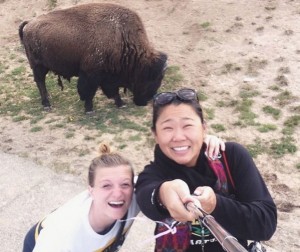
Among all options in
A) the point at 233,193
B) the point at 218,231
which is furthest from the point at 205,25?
the point at 218,231

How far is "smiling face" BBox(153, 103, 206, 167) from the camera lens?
1.96 metres

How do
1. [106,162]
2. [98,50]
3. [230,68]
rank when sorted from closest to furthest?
[106,162], [98,50], [230,68]

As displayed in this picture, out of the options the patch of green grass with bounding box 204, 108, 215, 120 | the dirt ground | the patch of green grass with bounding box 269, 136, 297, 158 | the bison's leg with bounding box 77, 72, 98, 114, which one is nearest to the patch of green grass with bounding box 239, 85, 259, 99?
the dirt ground

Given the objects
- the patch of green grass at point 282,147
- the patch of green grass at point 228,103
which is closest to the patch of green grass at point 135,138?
the patch of green grass at point 228,103

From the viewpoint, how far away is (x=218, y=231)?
1396 millimetres

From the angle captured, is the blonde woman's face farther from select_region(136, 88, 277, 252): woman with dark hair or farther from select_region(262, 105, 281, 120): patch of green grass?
select_region(262, 105, 281, 120): patch of green grass

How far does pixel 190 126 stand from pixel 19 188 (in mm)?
3915

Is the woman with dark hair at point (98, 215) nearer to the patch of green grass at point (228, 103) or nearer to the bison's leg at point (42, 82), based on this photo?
the patch of green grass at point (228, 103)

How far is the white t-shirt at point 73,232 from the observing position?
7.38 feet

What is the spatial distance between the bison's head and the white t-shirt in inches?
211

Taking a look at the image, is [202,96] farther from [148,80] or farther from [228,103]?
[148,80]

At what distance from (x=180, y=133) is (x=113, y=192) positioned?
0.54 m

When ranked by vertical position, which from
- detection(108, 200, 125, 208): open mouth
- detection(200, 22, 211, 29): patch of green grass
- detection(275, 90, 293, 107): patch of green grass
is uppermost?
detection(108, 200, 125, 208): open mouth

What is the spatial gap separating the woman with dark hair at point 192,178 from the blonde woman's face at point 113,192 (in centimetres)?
25
